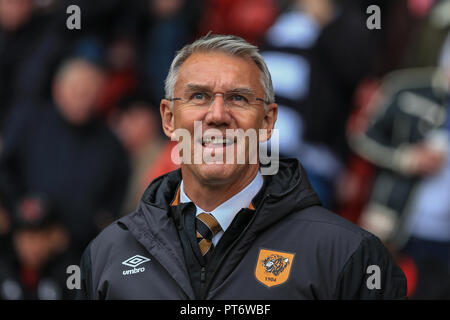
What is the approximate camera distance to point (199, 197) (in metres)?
2.88

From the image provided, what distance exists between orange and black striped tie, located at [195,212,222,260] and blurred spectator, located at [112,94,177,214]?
3.58m

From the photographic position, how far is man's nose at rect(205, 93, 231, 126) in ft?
8.85

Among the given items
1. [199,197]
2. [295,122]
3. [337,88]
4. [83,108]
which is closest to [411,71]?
[337,88]

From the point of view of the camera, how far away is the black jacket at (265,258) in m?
2.56

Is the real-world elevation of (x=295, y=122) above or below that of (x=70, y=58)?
below

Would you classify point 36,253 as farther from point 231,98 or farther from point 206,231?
point 231,98

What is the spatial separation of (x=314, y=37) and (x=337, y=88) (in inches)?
15.9

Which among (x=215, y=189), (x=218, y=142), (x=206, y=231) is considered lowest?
(x=206, y=231)

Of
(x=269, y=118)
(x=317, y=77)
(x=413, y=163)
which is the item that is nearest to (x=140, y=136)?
(x=317, y=77)

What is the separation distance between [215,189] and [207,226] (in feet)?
0.43

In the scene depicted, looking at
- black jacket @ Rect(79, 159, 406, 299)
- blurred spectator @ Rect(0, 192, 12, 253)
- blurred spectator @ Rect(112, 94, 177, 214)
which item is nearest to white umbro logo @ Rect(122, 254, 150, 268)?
black jacket @ Rect(79, 159, 406, 299)

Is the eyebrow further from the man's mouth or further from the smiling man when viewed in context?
the man's mouth

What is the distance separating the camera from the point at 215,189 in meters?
2.84
